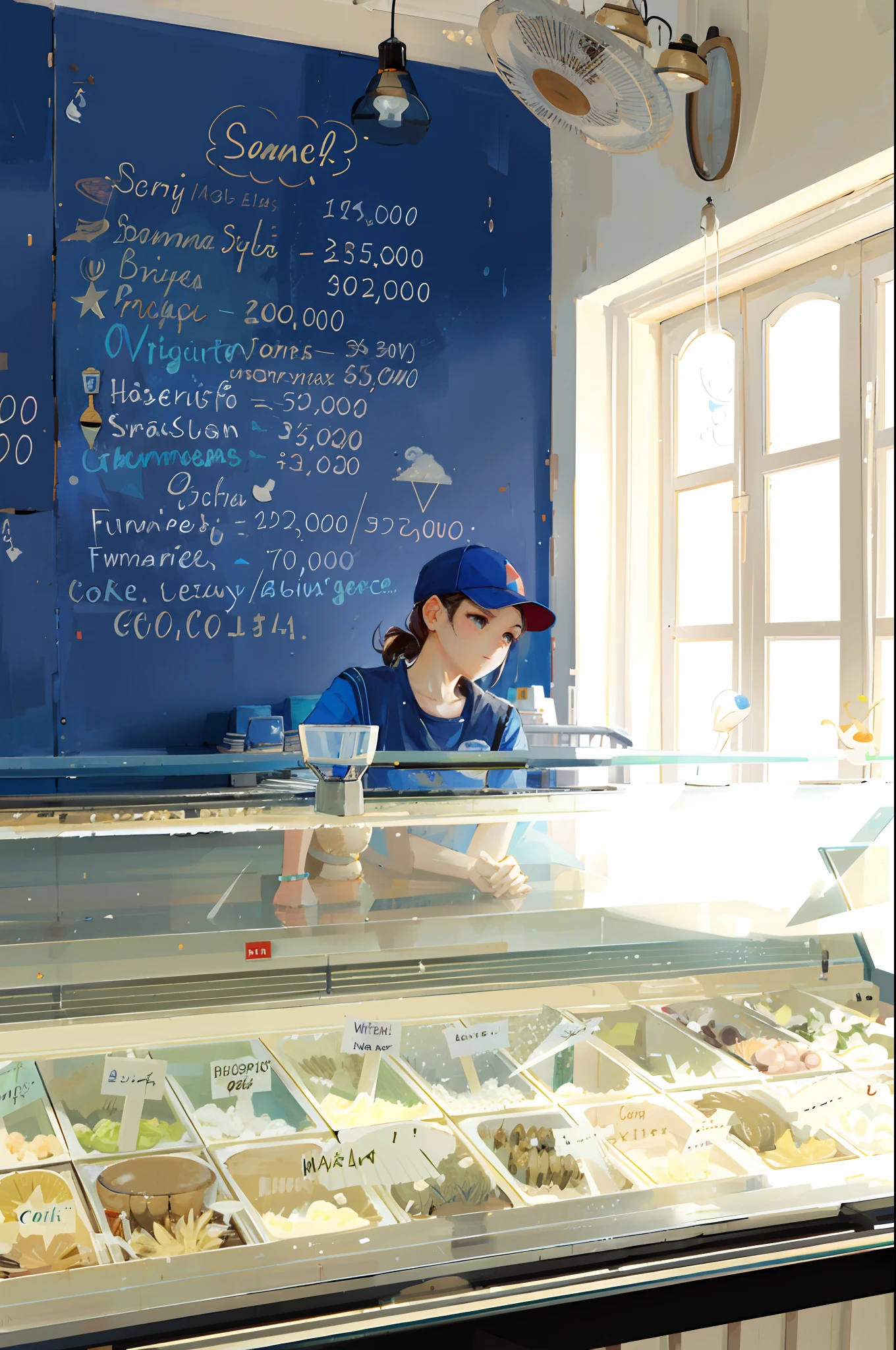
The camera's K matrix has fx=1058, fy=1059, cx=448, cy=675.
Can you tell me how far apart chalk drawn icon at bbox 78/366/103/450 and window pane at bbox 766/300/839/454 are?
2157 mm

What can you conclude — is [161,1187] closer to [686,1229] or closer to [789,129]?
[686,1229]

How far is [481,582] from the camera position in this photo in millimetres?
2375

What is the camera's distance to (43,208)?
3.37 meters

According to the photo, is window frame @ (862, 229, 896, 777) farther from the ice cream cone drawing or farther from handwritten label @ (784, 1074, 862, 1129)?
handwritten label @ (784, 1074, 862, 1129)

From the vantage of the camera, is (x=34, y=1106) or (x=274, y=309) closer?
(x=34, y=1106)

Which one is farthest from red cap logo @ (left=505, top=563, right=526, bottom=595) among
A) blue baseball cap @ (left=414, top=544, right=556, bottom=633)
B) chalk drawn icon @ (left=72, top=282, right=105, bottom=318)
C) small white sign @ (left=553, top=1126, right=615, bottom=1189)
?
chalk drawn icon @ (left=72, top=282, right=105, bottom=318)

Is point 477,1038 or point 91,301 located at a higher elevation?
point 91,301

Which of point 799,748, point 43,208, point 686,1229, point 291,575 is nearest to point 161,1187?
point 686,1229

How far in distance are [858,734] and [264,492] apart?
7.30 feet

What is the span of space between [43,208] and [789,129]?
2.27 metres

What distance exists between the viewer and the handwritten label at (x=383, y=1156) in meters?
1.20

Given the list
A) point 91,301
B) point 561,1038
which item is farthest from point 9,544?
point 561,1038

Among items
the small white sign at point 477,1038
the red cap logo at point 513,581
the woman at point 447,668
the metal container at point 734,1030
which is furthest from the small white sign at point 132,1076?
the red cap logo at point 513,581

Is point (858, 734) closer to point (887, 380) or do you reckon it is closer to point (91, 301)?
point (887, 380)
